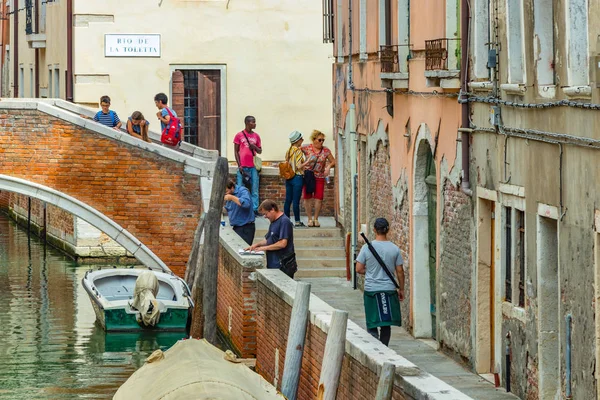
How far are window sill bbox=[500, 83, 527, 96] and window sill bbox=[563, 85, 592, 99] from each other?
104 cm

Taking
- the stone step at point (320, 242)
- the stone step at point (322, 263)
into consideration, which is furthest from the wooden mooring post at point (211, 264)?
the stone step at point (320, 242)

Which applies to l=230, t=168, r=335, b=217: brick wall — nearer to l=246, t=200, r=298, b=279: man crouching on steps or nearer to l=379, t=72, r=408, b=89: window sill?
l=379, t=72, r=408, b=89: window sill

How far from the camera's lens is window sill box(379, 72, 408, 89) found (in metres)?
13.7

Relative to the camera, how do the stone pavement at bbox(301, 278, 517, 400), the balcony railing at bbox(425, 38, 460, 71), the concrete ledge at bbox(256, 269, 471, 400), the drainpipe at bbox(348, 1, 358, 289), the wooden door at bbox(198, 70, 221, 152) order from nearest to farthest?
1. the concrete ledge at bbox(256, 269, 471, 400)
2. the stone pavement at bbox(301, 278, 517, 400)
3. the balcony railing at bbox(425, 38, 460, 71)
4. the drainpipe at bbox(348, 1, 358, 289)
5. the wooden door at bbox(198, 70, 221, 152)

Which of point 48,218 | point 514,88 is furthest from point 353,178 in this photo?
point 48,218

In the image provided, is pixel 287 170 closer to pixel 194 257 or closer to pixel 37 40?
pixel 194 257

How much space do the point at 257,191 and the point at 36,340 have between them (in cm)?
473

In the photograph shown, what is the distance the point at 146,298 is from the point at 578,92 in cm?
1016

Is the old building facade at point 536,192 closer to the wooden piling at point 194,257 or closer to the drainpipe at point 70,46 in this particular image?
the wooden piling at point 194,257

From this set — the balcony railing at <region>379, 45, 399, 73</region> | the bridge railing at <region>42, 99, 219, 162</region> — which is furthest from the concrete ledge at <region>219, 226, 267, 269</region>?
the bridge railing at <region>42, 99, 219, 162</region>

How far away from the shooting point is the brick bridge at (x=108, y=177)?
20344 millimetres

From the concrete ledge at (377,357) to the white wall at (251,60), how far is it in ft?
37.4

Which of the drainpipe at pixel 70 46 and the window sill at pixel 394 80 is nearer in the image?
the window sill at pixel 394 80

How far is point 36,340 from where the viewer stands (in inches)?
685
